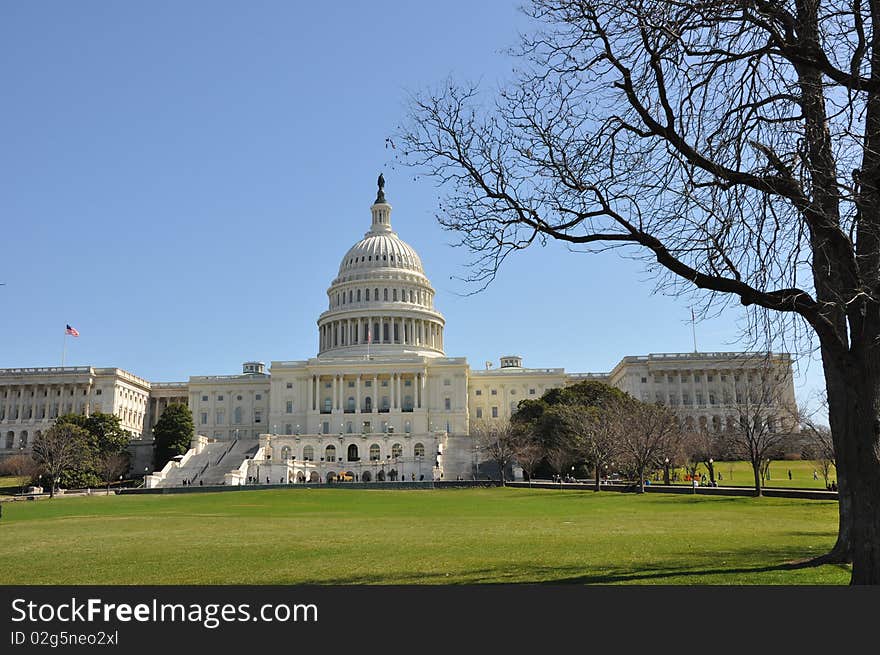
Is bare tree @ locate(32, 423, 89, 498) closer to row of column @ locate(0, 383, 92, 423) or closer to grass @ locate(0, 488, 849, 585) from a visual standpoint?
row of column @ locate(0, 383, 92, 423)

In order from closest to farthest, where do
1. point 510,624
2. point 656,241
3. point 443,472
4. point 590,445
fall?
point 510,624 → point 656,241 → point 590,445 → point 443,472

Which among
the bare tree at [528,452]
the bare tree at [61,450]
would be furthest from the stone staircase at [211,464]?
the bare tree at [528,452]

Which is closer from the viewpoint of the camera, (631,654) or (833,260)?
(631,654)

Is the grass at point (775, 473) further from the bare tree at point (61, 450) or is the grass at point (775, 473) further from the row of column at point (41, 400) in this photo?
the row of column at point (41, 400)

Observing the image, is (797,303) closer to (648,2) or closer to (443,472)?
(648,2)

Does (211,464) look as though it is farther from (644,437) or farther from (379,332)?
(644,437)

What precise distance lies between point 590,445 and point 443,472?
1113 inches

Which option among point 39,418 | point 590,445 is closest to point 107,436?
point 39,418

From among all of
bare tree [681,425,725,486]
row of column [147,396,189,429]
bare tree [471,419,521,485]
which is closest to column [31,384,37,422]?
row of column [147,396,189,429]

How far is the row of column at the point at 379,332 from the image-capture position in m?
148

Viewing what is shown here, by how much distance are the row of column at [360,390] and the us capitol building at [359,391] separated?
0.71 feet

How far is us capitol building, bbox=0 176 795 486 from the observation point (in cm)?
11856

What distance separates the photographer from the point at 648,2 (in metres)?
13.5

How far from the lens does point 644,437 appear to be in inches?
2544
